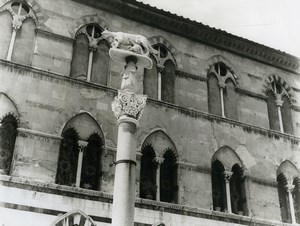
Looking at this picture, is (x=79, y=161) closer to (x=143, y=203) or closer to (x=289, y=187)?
(x=143, y=203)

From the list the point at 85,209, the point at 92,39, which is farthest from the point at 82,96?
the point at 85,209

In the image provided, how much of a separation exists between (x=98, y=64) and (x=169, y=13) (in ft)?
9.96

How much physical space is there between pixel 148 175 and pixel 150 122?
1.50m

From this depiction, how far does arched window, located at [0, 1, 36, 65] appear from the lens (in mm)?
12500

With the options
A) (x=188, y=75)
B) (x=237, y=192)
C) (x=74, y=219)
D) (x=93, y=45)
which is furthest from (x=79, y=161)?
(x=237, y=192)

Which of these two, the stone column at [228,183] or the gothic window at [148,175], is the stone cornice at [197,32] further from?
the stone column at [228,183]

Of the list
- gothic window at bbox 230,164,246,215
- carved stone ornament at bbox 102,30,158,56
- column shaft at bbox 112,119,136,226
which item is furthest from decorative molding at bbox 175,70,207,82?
column shaft at bbox 112,119,136,226

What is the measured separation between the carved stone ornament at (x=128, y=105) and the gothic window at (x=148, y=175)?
414cm

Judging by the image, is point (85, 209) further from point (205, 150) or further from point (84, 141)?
point (205, 150)

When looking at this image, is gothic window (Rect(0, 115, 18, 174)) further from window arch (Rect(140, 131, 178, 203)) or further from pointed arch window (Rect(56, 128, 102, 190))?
window arch (Rect(140, 131, 178, 203))

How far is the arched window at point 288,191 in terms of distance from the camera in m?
14.4

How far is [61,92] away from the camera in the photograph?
40.8 ft

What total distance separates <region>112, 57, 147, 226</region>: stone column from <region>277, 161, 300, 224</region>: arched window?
7.51 meters

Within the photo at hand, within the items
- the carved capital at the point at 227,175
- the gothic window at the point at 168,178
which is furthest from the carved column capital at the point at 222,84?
the gothic window at the point at 168,178
